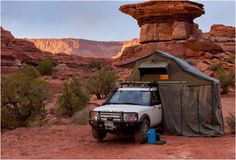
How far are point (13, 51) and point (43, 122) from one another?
3814 centimetres

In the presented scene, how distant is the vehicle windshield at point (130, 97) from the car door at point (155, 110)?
0.82 feet

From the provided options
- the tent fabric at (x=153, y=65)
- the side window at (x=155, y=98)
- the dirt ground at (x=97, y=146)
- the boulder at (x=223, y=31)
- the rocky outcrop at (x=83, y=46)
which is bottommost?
the dirt ground at (x=97, y=146)

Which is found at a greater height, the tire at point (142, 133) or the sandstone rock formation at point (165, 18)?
the sandstone rock formation at point (165, 18)

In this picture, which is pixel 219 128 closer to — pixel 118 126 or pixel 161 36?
pixel 118 126

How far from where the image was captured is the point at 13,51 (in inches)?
1946

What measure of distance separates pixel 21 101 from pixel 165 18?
105ft

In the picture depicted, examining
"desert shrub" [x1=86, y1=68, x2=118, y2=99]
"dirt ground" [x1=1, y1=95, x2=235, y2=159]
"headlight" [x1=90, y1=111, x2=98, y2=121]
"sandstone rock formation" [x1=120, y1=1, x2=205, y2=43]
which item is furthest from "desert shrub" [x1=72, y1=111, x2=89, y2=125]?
"sandstone rock formation" [x1=120, y1=1, x2=205, y2=43]

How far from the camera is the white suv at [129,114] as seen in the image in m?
9.12

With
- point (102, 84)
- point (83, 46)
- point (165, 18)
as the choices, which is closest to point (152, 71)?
point (102, 84)

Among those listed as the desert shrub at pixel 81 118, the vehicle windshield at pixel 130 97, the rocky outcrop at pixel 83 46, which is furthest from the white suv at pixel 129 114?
the rocky outcrop at pixel 83 46

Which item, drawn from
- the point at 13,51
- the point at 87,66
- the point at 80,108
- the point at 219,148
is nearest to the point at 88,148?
the point at 219,148

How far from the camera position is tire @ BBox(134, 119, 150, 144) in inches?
364

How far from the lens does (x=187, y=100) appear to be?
10.9 meters

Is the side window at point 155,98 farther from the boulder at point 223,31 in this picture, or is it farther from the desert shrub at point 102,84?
the boulder at point 223,31
